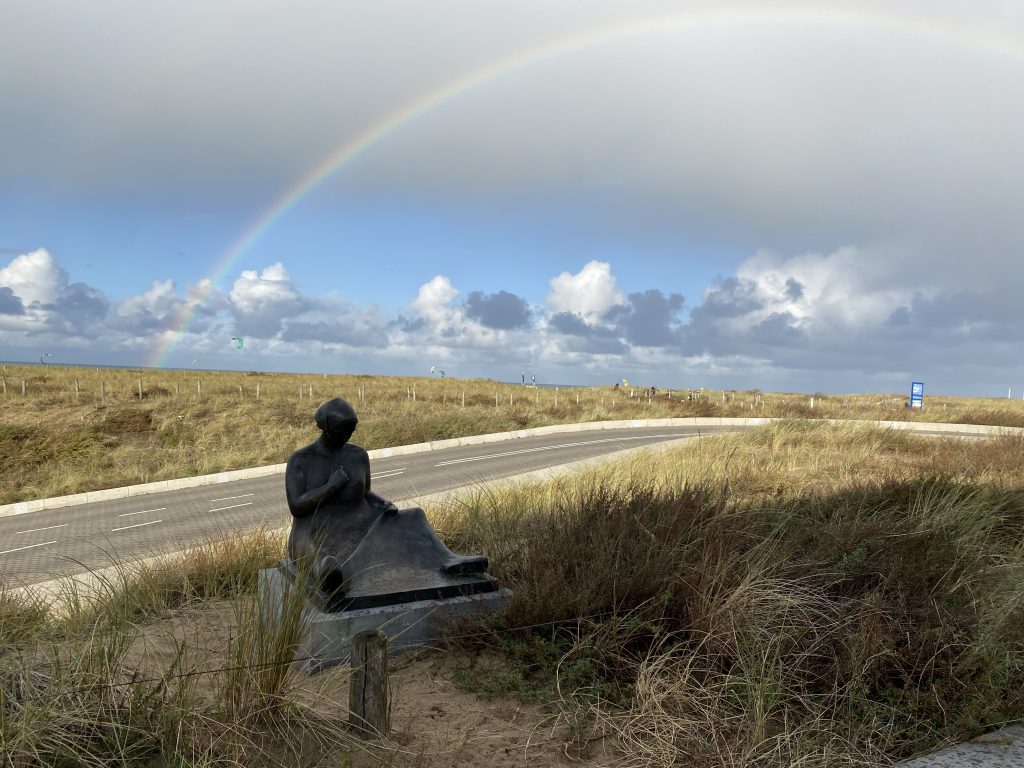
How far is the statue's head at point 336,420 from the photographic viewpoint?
18.3 ft

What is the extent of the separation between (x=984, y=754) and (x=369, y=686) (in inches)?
132

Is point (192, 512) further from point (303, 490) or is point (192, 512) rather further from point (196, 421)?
point (196, 421)

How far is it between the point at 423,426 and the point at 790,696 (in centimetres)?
2346

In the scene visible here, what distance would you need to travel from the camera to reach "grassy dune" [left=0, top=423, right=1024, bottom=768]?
3.62 meters

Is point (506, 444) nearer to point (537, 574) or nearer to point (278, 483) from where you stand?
point (278, 483)

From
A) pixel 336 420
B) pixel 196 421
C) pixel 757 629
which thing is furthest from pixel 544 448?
pixel 757 629

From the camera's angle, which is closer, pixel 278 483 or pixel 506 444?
pixel 278 483

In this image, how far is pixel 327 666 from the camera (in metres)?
4.98

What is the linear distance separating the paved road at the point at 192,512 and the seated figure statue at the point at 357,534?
3223mm

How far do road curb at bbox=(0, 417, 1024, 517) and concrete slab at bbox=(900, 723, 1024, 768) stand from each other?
1546 cm

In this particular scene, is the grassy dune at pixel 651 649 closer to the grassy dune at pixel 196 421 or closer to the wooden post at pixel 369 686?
the wooden post at pixel 369 686

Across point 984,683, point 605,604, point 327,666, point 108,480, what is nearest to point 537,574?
point 605,604

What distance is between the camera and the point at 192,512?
1449cm

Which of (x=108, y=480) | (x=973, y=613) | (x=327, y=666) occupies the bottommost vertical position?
(x=108, y=480)
